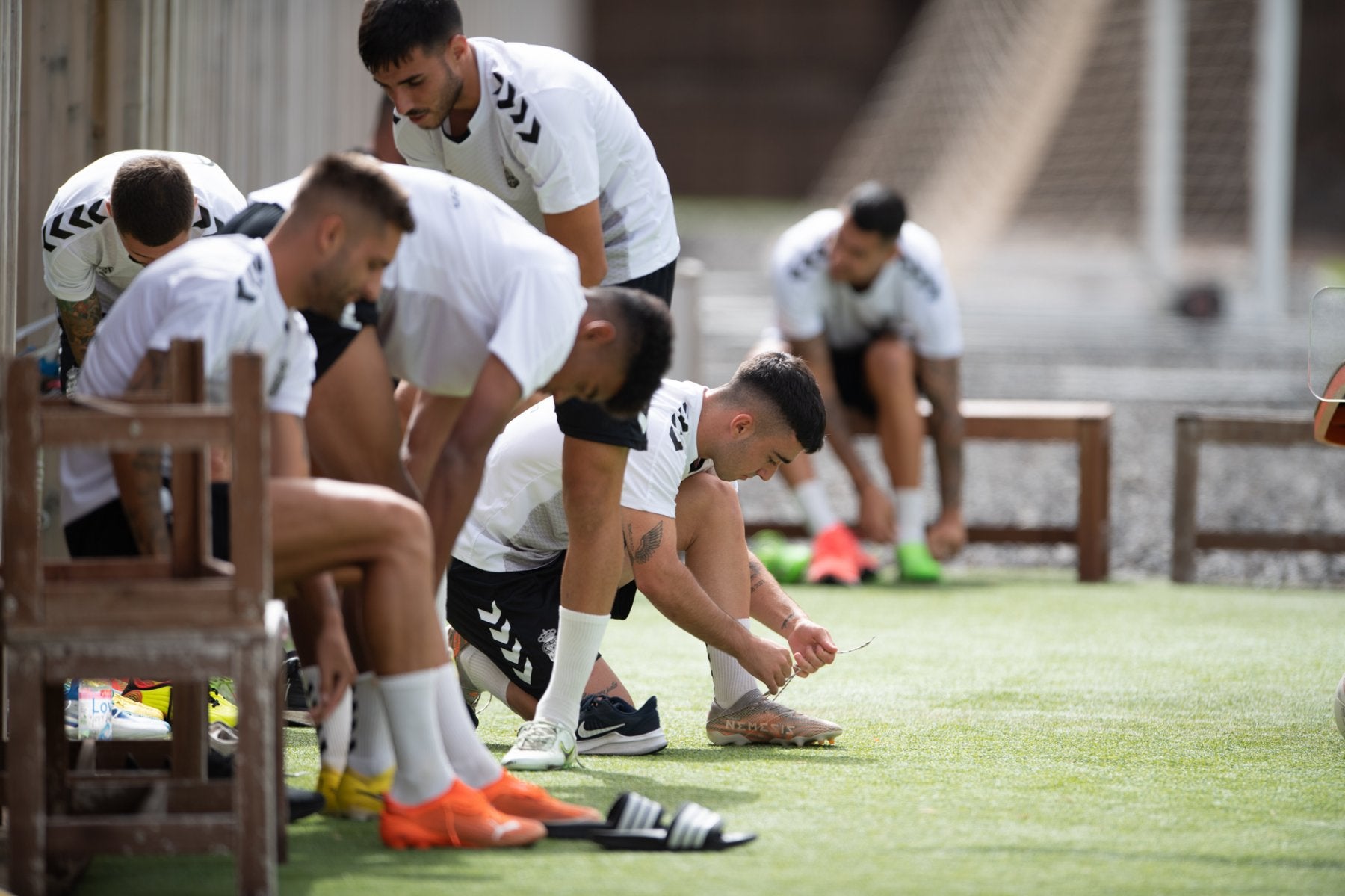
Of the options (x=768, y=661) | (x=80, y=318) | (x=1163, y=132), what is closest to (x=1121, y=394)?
(x=1163, y=132)

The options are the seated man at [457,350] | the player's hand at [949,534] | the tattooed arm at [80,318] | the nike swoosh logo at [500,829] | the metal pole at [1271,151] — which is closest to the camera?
the nike swoosh logo at [500,829]

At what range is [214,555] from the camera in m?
2.50

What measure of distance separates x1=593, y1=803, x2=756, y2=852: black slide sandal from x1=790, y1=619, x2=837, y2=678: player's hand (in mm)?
743

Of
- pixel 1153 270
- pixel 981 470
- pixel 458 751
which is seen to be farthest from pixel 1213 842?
pixel 1153 270

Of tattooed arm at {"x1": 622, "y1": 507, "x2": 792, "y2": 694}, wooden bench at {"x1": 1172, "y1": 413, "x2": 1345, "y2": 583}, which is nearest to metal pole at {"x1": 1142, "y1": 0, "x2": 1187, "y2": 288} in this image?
wooden bench at {"x1": 1172, "y1": 413, "x2": 1345, "y2": 583}

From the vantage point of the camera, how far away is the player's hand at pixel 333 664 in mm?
2422

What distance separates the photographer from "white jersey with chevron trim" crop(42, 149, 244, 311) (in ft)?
11.9

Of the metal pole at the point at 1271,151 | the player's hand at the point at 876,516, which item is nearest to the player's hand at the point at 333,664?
the player's hand at the point at 876,516

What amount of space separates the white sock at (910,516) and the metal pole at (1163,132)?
6.14m

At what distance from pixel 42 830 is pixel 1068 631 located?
3382mm

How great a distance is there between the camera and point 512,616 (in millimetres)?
3357

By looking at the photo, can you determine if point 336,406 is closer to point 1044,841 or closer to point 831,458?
point 1044,841

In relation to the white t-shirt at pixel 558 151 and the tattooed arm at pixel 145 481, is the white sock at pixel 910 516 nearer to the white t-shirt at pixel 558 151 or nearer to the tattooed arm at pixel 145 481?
the white t-shirt at pixel 558 151

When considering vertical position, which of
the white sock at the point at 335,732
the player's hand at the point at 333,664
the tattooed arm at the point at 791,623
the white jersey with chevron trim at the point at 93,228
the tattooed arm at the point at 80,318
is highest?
the white jersey with chevron trim at the point at 93,228
